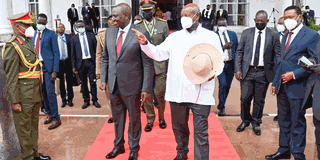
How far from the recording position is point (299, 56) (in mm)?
3502

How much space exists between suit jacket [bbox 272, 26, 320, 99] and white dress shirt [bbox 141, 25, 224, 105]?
1.04 metres

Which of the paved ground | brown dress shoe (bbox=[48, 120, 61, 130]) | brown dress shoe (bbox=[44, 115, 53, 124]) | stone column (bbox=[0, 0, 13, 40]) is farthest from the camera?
stone column (bbox=[0, 0, 13, 40])

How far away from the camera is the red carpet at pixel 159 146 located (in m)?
3.84

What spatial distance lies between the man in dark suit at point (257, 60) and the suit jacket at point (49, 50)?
346 cm

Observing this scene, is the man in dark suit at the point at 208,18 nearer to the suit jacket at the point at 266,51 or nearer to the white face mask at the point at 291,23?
the suit jacket at the point at 266,51

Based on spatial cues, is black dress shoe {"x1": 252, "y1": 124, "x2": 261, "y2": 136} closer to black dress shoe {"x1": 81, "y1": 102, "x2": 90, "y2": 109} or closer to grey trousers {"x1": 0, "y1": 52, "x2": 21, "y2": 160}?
grey trousers {"x1": 0, "y1": 52, "x2": 21, "y2": 160}

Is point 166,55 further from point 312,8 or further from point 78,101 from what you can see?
point 312,8

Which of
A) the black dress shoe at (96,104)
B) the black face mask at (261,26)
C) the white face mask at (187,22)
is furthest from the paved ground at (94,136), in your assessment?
the white face mask at (187,22)

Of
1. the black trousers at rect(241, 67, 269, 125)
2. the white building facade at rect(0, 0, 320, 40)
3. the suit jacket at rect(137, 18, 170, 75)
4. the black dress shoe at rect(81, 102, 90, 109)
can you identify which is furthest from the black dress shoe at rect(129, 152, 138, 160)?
the white building facade at rect(0, 0, 320, 40)

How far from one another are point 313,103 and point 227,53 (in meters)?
2.78

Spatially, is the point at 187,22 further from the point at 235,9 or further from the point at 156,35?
the point at 235,9

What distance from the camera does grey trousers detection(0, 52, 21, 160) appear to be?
334cm

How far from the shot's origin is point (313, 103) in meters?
3.16

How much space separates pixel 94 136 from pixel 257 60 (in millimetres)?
3118
